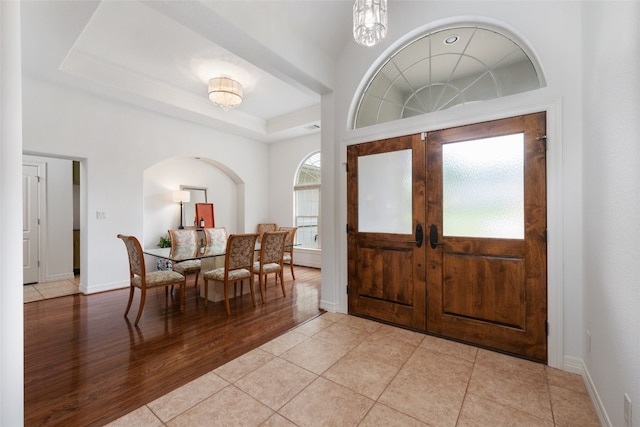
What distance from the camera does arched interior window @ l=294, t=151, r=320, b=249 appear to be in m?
6.54

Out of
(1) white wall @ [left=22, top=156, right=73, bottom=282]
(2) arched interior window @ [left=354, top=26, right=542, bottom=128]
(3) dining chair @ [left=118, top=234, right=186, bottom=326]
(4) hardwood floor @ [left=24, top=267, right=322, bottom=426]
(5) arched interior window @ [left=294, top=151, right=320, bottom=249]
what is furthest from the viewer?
(5) arched interior window @ [left=294, top=151, right=320, bottom=249]

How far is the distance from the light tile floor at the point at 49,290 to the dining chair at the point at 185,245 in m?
1.70

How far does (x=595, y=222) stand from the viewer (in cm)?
176

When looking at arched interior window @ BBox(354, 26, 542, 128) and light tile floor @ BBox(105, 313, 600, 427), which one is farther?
arched interior window @ BBox(354, 26, 542, 128)

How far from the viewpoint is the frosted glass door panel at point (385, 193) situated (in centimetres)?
290

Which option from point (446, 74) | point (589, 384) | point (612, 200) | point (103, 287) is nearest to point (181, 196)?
point (103, 287)

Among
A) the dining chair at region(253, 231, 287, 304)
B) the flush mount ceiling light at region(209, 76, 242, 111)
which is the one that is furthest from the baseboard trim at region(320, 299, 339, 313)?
the flush mount ceiling light at region(209, 76, 242, 111)

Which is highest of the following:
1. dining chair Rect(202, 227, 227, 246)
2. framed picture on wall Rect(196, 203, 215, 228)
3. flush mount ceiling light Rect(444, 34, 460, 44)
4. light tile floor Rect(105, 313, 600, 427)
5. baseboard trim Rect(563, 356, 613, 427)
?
flush mount ceiling light Rect(444, 34, 460, 44)

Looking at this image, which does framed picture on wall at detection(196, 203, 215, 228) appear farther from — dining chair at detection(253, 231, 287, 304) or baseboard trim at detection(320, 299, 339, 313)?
baseboard trim at detection(320, 299, 339, 313)

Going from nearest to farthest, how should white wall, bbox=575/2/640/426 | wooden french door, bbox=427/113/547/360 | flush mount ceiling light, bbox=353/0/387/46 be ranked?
white wall, bbox=575/2/640/426 < flush mount ceiling light, bbox=353/0/387/46 < wooden french door, bbox=427/113/547/360

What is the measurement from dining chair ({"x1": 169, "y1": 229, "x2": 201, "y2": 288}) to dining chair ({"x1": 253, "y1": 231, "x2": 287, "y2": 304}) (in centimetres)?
99

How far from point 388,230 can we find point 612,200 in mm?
1778

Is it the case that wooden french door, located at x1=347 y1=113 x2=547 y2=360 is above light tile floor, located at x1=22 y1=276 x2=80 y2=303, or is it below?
above

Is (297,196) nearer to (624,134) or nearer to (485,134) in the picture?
(485,134)
